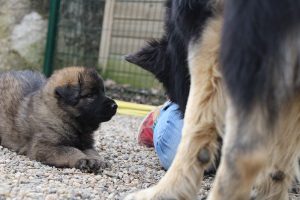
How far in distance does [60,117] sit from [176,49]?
88cm

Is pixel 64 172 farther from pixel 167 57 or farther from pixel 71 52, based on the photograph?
pixel 71 52

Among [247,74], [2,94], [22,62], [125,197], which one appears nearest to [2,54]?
[22,62]

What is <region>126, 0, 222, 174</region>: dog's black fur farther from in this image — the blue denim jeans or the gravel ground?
the gravel ground

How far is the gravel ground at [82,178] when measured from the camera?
2.20 m

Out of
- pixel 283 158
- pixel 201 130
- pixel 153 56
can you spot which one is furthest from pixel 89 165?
pixel 283 158

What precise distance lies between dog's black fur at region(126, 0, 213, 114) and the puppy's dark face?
0.87ft

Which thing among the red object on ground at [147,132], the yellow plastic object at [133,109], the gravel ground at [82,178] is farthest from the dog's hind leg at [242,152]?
the yellow plastic object at [133,109]

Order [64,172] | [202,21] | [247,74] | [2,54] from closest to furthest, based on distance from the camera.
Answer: [247,74]
[202,21]
[64,172]
[2,54]

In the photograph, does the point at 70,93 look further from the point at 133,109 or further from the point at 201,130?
the point at 133,109

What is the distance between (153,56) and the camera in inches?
111

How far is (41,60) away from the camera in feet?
20.8

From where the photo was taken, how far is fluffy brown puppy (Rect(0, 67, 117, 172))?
2918 millimetres

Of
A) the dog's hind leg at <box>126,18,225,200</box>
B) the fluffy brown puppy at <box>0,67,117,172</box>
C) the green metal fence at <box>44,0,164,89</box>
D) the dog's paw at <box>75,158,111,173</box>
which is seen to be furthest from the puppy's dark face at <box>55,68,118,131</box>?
the green metal fence at <box>44,0,164,89</box>

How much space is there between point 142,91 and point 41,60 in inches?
48.8
